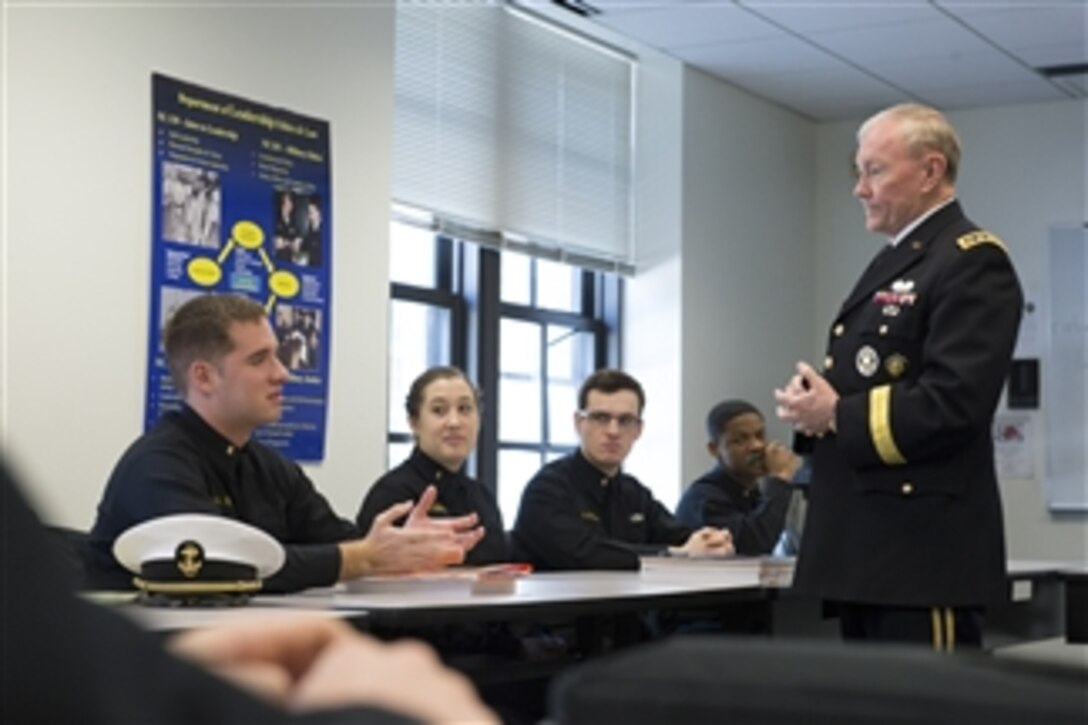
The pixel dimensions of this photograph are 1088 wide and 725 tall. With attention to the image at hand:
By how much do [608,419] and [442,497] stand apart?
611 mm

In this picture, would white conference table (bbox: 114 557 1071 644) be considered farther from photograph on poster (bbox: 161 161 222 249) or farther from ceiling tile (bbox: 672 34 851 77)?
ceiling tile (bbox: 672 34 851 77)

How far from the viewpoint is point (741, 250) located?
816 centimetres

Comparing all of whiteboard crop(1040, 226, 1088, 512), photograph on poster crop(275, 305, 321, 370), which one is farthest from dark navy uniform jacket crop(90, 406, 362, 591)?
whiteboard crop(1040, 226, 1088, 512)

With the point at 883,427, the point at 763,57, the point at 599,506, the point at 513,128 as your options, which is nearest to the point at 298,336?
the point at 599,506

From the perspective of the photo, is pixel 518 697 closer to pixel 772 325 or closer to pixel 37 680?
pixel 37 680

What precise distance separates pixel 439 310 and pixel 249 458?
3248mm

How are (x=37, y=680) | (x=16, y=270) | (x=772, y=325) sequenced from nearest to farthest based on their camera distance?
(x=37, y=680)
(x=16, y=270)
(x=772, y=325)

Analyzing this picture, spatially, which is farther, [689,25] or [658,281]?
[658,281]

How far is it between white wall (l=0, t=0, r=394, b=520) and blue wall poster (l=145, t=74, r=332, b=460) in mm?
53

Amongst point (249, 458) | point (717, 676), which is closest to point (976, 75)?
point (249, 458)

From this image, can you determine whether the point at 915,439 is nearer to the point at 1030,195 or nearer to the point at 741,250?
the point at 741,250

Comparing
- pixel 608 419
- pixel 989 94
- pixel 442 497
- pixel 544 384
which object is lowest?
pixel 442 497

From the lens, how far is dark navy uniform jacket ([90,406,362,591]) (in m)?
3.11

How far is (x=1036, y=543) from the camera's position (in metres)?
8.19
